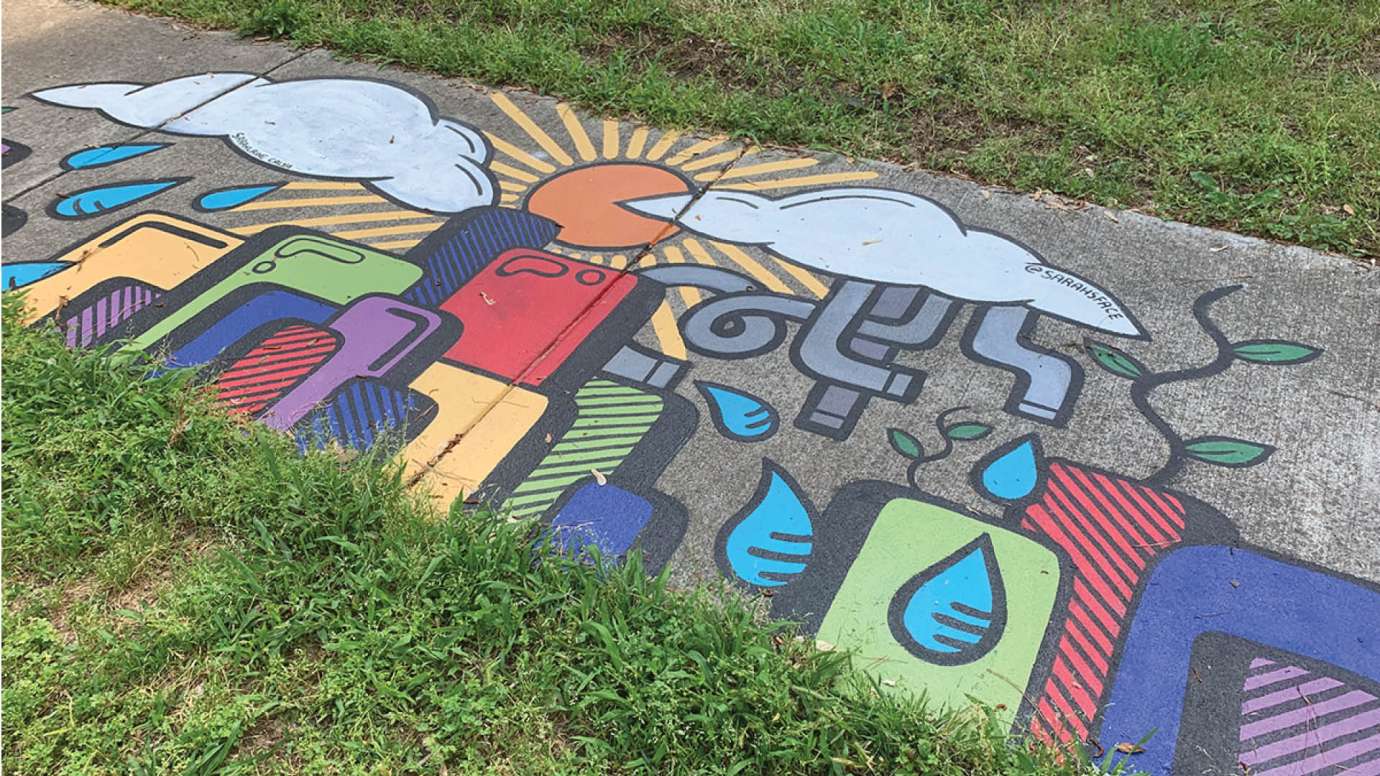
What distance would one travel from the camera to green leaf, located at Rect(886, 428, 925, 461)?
2.68 meters

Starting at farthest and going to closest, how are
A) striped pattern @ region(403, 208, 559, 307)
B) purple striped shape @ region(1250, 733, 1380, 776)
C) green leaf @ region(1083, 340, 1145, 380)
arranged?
striped pattern @ region(403, 208, 559, 307) < green leaf @ region(1083, 340, 1145, 380) < purple striped shape @ region(1250, 733, 1380, 776)

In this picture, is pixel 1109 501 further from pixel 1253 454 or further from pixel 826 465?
pixel 826 465

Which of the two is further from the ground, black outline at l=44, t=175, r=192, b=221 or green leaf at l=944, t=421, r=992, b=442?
green leaf at l=944, t=421, r=992, b=442

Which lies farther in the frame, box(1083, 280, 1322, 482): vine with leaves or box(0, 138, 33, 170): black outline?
box(0, 138, 33, 170): black outline

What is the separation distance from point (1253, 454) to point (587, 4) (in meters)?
3.63

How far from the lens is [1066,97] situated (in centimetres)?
409

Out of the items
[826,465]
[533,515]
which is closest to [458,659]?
[533,515]

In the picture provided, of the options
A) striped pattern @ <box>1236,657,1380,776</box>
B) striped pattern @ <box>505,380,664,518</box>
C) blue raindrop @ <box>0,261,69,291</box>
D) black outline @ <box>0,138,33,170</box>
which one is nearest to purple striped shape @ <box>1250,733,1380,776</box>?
striped pattern @ <box>1236,657,1380,776</box>

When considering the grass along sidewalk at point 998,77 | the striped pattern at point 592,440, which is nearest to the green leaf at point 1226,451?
the grass along sidewalk at point 998,77

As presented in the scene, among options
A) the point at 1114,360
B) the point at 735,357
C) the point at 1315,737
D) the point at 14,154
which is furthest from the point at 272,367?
the point at 1315,737

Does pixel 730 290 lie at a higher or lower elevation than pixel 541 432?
higher

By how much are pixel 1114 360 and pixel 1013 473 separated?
1.97ft

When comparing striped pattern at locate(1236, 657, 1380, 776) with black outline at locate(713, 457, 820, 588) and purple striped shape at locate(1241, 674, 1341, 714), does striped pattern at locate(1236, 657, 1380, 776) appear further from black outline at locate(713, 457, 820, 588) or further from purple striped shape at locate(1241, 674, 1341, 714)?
black outline at locate(713, 457, 820, 588)

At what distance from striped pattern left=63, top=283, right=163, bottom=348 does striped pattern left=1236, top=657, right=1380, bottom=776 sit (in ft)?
10.6
